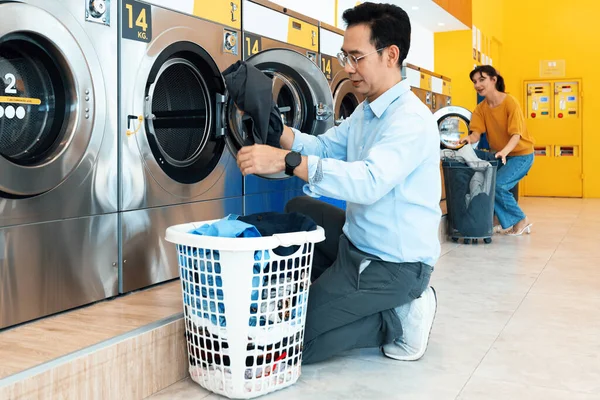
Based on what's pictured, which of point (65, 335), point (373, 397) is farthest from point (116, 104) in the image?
point (373, 397)


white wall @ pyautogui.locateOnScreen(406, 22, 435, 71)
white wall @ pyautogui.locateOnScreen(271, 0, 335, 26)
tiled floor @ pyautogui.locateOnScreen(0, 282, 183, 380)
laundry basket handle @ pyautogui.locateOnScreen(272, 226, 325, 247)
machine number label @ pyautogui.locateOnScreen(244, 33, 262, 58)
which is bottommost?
A: tiled floor @ pyautogui.locateOnScreen(0, 282, 183, 380)

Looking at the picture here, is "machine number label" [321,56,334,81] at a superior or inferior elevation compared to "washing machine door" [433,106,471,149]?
superior

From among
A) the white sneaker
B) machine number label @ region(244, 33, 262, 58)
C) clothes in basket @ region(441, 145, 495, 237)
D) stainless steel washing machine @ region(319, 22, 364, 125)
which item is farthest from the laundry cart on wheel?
the white sneaker

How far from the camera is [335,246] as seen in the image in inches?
89.4

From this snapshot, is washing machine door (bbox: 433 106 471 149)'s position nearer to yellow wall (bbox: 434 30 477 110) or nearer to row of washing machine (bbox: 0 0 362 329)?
yellow wall (bbox: 434 30 477 110)

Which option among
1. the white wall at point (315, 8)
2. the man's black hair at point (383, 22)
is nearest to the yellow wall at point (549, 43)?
the white wall at point (315, 8)

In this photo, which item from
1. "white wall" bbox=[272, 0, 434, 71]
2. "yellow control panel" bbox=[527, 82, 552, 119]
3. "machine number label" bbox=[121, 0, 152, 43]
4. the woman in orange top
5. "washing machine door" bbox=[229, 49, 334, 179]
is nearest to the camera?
"machine number label" bbox=[121, 0, 152, 43]

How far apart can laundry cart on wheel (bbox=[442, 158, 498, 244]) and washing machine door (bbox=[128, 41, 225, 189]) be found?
2.21 m

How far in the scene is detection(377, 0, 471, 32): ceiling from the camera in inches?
224

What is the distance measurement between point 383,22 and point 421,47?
5.10m

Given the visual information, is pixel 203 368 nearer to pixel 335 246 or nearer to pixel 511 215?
pixel 335 246

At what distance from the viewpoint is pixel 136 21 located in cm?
219

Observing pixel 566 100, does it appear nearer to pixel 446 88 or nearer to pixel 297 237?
pixel 446 88

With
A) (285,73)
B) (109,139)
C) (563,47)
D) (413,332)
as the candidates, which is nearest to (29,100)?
(109,139)
